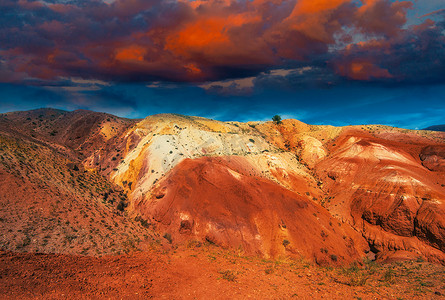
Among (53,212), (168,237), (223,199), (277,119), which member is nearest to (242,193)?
(223,199)

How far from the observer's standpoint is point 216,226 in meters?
25.8

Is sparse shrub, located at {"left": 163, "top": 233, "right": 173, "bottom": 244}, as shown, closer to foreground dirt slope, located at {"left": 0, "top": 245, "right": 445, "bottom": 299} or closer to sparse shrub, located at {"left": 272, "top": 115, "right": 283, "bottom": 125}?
foreground dirt slope, located at {"left": 0, "top": 245, "right": 445, "bottom": 299}

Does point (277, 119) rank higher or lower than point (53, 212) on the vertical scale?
higher

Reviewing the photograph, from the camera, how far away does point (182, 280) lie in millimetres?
15594

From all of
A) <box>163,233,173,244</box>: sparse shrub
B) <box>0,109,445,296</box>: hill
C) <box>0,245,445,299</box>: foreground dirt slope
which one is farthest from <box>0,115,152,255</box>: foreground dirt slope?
<box>0,245,445,299</box>: foreground dirt slope

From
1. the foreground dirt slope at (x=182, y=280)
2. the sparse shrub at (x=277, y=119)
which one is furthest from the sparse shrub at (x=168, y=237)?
the sparse shrub at (x=277, y=119)

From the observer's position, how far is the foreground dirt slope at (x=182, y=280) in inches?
456

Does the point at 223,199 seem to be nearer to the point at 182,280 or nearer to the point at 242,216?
the point at 242,216

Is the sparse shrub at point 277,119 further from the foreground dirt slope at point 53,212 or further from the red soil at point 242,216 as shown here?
the foreground dirt slope at point 53,212

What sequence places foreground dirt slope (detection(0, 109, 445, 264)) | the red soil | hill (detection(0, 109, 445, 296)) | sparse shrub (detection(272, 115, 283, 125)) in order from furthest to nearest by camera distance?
sparse shrub (detection(272, 115, 283, 125)), the red soil, foreground dirt slope (detection(0, 109, 445, 264)), hill (detection(0, 109, 445, 296))

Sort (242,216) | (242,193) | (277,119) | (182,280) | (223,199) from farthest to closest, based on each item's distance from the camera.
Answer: (277,119) → (242,193) → (223,199) → (242,216) → (182,280)

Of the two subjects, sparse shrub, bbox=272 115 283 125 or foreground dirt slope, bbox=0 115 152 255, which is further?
sparse shrub, bbox=272 115 283 125

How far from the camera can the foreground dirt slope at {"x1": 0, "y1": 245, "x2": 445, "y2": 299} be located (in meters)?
11.6

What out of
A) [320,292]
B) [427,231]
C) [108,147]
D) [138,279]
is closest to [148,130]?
[108,147]
